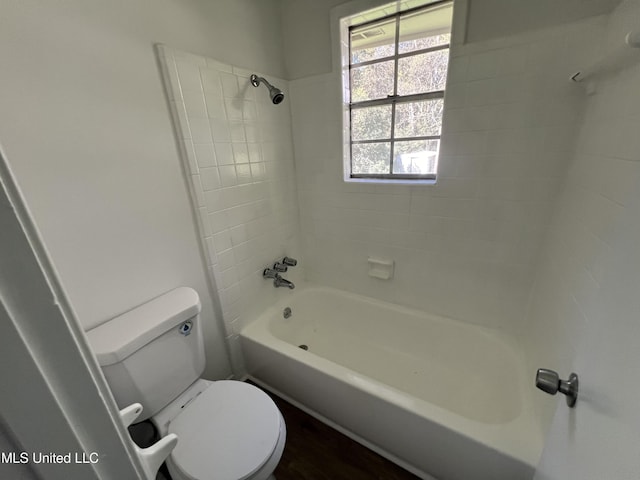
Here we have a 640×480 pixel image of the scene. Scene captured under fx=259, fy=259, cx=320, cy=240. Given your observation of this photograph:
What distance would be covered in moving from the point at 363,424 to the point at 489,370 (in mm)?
785

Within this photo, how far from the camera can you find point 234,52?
4.31 feet

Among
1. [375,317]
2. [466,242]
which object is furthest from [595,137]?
[375,317]

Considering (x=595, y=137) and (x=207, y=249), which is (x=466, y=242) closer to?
(x=595, y=137)

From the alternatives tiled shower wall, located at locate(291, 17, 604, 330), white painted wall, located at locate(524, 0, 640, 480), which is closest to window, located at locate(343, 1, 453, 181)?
tiled shower wall, located at locate(291, 17, 604, 330)

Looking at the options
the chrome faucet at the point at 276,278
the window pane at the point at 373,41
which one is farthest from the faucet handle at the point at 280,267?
the window pane at the point at 373,41

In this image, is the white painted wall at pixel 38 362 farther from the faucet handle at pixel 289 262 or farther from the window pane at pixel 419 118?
the window pane at pixel 419 118

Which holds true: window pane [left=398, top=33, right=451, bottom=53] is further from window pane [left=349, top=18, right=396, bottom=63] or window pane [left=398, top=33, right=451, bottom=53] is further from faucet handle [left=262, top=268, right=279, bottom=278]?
faucet handle [left=262, top=268, right=279, bottom=278]

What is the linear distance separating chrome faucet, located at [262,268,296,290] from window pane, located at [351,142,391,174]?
87 centimetres

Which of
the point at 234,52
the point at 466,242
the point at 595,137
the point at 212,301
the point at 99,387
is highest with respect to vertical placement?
the point at 234,52

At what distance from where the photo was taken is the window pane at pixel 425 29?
133cm

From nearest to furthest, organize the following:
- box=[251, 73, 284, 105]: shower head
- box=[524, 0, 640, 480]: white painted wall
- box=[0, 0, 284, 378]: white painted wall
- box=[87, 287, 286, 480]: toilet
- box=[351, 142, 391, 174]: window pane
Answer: box=[524, 0, 640, 480]: white painted wall
box=[0, 0, 284, 378]: white painted wall
box=[87, 287, 286, 480]: toilet
box=[251, 73, 284, 105]: shower head
box=[351, 142, 391, 174]: window pane

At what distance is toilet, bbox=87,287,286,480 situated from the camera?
87 cm

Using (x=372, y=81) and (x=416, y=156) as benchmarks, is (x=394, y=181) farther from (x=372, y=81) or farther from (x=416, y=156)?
(x=372, y=81)

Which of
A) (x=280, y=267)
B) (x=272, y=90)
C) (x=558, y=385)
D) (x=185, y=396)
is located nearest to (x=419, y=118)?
(x=272, y=90)
